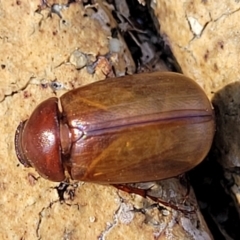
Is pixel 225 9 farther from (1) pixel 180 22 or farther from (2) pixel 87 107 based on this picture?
(2) pixel 87 107

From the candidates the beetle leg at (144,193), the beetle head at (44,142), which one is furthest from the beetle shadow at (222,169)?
the beetle head at (44,142)

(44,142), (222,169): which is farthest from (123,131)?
(222,169)

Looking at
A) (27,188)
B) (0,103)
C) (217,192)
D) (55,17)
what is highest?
(55,17)

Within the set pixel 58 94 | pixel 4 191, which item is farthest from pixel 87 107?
pixel 4 191

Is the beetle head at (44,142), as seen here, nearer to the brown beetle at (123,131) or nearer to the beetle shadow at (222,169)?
the brown beetle at (123,131)

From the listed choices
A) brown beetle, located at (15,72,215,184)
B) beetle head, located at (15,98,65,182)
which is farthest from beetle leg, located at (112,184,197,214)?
beetle head, located at (15,98,65,182)

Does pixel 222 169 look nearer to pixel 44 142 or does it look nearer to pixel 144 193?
pixel 144 193
